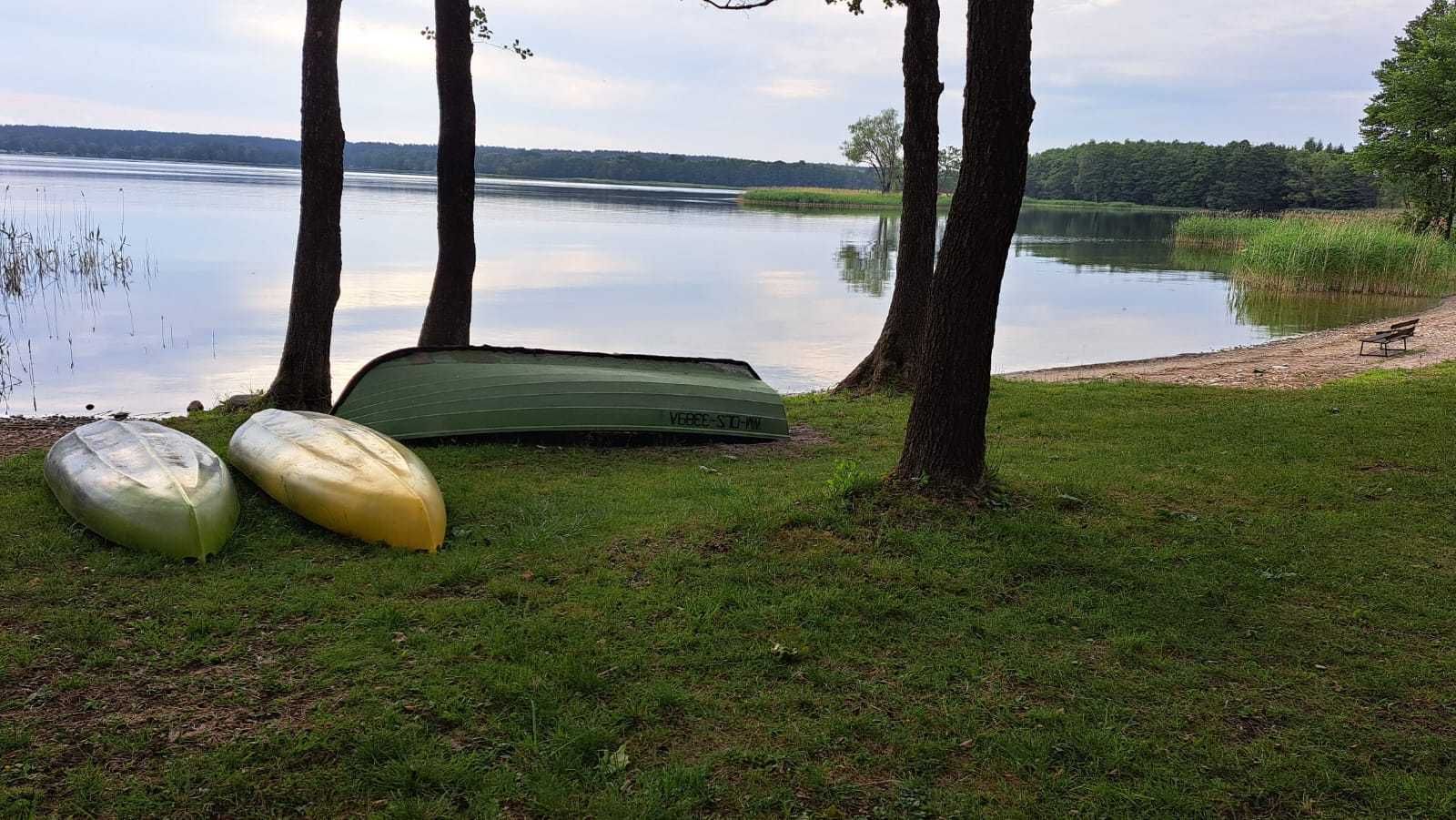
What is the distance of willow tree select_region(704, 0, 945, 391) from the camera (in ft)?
29.2

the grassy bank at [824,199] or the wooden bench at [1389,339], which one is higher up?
the grassy bank at [824,199]

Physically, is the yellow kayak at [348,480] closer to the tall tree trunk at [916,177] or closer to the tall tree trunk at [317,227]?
the tall tree trunk at [317,227]

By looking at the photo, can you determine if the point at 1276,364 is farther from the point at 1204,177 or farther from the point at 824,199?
the point at 1204,177

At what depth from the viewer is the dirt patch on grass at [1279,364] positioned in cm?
1213

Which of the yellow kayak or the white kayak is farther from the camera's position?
the yellow kayak

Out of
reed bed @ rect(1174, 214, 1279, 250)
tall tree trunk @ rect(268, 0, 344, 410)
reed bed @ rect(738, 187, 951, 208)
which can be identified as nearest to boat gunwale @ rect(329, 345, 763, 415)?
tall tree trunk @ rect(268, 0, 344, 410)

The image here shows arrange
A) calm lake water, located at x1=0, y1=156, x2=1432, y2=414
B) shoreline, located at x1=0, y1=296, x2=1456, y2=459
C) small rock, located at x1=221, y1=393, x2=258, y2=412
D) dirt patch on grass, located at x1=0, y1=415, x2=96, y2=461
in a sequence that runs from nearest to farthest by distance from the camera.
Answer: dirt patch on grass, located at x1=0, y1=415, x2=96, y2=461
small rock, located at x1=221, y1=393, x2=258, y2=412
shoreline, located at x1=0, y1=296, x2=1456, y2=459
calm lake water, located at x1=0, y1=156, x2=1432, y2=414

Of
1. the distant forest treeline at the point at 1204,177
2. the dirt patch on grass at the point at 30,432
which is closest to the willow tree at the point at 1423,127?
the distant forest treeline at the point at 1204,177

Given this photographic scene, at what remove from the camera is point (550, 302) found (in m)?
19.3

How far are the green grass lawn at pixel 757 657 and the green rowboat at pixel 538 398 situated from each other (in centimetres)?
101

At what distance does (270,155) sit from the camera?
100375mm

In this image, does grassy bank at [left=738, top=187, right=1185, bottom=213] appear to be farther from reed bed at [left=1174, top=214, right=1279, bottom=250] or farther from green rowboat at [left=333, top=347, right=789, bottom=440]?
green rowboat at [left=333, top=347, right=789, bottom=440]

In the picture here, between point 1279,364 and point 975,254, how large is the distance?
1107 centimetres

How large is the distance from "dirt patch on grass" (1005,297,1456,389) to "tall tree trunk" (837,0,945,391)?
314 centimetres
